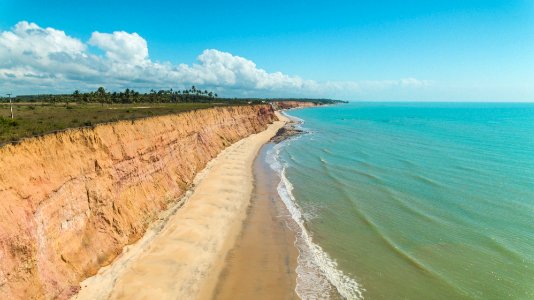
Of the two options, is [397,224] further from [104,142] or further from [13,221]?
[13,221]

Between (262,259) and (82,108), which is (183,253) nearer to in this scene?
(262,259)

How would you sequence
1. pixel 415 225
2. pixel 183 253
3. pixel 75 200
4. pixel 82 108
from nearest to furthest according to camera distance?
pixel 75 200, pixel 183 253, pixel 415 225, pixel 82 108

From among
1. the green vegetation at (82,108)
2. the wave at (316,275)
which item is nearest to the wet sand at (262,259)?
the wave at (316,275)

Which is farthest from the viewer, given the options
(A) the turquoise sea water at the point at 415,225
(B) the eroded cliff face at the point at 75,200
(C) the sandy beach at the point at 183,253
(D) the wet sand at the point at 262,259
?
(A) the turquoise sea water at the point at 415,225

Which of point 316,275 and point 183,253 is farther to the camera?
point 183,253

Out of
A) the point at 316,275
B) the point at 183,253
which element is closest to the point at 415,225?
the point at 316,275

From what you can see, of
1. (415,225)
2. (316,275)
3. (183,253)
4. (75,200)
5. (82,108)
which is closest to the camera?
(75,200)

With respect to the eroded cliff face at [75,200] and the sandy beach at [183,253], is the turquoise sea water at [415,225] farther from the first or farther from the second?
the eroded cliff face at [75,200]
